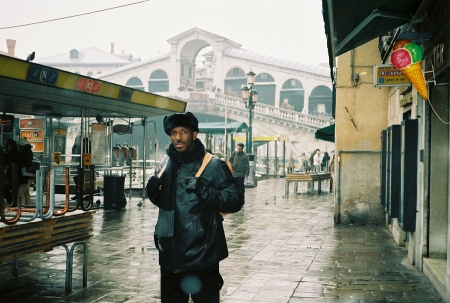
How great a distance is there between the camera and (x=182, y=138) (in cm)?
394

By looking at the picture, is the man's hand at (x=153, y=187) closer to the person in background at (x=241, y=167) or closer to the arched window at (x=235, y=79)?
the person in background at (x=241, y=167)

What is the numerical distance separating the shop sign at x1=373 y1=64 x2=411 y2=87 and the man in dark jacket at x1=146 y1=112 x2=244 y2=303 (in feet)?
16.1

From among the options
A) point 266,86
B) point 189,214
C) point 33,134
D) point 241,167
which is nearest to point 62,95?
point 33,134

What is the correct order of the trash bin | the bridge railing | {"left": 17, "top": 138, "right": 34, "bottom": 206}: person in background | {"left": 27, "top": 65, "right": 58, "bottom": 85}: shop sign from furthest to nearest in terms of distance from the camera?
the bridge railing < the trash bin < {"left": 17, "top": 138, "right": 34, "bottom": 206}: person in background < {"left": 27, "top": 65, "right": 58, "bottom": 85}: shop sign

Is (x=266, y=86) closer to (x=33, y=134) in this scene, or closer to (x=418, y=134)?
(x=33, y=134)

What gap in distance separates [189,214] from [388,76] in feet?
17.6

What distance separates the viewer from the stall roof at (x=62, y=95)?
908 cm

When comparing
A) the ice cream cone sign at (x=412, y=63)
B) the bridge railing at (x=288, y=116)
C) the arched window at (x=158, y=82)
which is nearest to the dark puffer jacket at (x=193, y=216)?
the ice cream cone sign at (x=412, y=63)

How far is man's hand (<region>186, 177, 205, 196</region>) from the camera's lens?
3.67m

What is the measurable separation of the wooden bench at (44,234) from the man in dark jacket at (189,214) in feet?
5.70

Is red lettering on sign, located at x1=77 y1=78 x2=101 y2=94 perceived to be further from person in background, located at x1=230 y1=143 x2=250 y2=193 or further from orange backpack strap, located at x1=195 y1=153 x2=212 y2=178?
orange backpack strap, located at x1=195 y1=153 x2=212 y2=178

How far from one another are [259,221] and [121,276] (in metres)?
5.79

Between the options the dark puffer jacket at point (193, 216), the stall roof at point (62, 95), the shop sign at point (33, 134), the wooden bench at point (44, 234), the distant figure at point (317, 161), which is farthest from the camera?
the distant figure at point (317, 161)

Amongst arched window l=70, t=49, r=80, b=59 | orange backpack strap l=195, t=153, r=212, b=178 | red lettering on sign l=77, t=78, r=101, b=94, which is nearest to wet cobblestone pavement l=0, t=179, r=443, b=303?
orange backpack strap l=195, t=153, r=212, b=178
